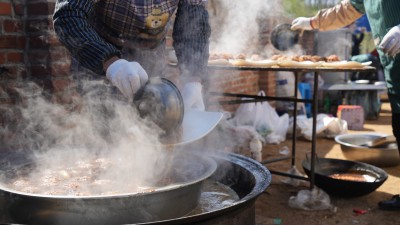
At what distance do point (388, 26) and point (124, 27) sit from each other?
7.26 ft

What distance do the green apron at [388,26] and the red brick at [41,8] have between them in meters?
2.55

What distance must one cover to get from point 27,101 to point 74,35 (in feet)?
4.06

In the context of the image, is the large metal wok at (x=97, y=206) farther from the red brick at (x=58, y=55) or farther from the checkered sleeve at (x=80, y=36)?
the red brick at (x=58, y=55)

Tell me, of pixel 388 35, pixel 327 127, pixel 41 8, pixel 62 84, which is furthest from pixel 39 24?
pixel 327 127

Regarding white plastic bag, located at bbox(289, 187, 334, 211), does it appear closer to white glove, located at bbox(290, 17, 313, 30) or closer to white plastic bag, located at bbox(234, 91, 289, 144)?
white glove, located at bbox(290, 17, 313, 30)

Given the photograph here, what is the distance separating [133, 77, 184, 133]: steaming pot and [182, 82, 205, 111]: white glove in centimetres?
43

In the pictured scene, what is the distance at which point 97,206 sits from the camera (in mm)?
1436

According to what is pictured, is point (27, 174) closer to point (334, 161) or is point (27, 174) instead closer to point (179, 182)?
point (179, 182)

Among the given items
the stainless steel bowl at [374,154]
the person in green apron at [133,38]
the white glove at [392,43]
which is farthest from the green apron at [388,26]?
the person in green apron at [133,38]

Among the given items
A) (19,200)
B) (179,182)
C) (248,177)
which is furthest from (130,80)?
(248,177)

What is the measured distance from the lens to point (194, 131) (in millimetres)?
1700

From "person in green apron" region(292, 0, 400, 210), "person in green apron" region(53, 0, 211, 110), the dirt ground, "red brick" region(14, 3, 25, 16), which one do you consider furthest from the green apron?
"red brick" region(14, 3, 25, 16)

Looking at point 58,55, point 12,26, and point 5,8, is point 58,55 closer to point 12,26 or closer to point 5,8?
point 12,26

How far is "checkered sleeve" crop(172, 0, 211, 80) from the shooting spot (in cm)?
244
